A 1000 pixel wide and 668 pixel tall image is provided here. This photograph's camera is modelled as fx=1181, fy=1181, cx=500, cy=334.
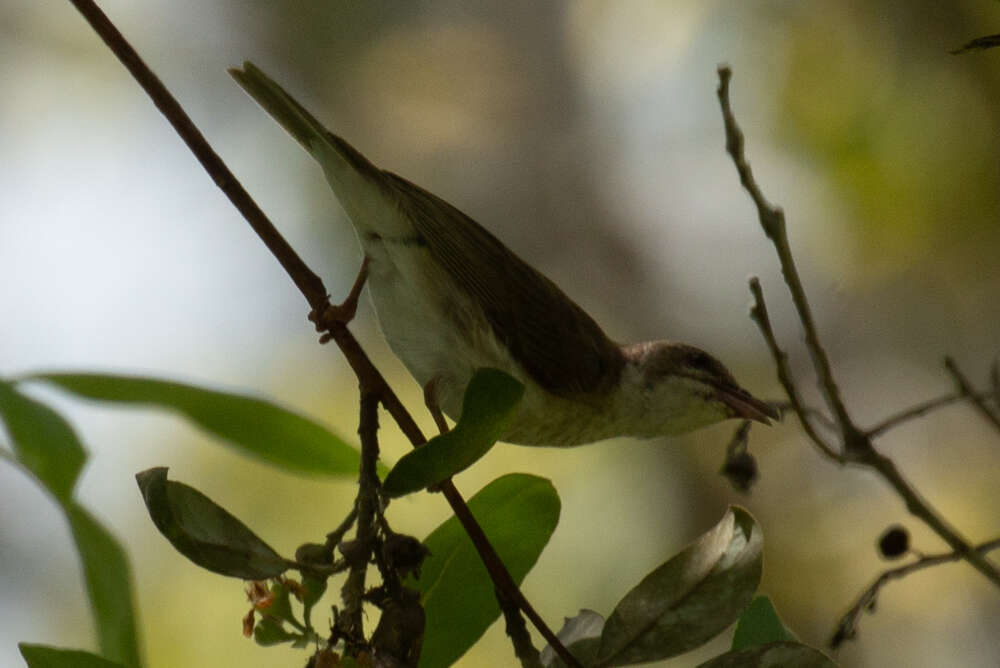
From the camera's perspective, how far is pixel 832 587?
6.74 metres

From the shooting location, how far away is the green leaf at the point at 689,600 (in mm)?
1532

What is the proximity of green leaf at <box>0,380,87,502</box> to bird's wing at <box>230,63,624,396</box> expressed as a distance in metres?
1.10

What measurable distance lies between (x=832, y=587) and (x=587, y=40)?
421 centimetres

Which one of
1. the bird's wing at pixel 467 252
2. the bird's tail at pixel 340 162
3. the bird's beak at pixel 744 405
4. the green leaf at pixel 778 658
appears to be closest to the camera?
the green leaf at pixel 778 658

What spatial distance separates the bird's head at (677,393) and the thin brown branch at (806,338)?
130 centimetres

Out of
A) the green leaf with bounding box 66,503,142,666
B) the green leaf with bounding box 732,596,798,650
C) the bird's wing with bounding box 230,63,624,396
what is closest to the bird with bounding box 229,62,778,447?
the bird's wing with bounding box 230,63,624,396

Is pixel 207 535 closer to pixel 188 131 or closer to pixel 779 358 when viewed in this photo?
pixel 188 131

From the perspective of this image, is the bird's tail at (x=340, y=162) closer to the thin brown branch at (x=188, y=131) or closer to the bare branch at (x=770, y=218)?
the thin brown branch at (x=188, y=131)

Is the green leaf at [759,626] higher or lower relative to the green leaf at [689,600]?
lower

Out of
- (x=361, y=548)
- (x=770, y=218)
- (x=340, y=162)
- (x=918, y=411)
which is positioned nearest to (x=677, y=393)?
(x=918, y=411)

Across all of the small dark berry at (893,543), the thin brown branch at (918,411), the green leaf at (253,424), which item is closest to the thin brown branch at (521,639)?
the green leaf at (253,424)

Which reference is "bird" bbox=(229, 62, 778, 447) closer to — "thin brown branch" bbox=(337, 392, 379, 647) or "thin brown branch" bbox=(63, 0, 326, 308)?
"thin brown branch" bbox=(63, 0, 326, 308)

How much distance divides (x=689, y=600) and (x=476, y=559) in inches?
12.5

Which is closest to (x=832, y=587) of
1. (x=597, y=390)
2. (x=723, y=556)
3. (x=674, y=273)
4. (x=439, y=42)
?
(x=674, y=273)
